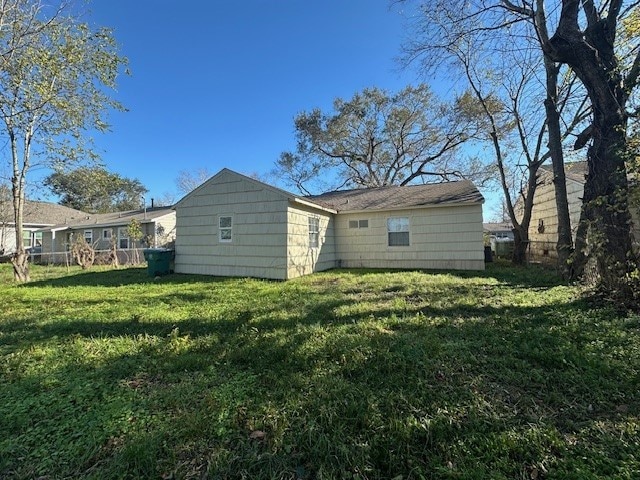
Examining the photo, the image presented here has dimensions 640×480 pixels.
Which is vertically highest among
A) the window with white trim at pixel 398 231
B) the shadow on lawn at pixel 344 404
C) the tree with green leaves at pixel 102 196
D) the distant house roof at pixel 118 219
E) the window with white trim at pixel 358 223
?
the tree with green leaves at pixel 102 196

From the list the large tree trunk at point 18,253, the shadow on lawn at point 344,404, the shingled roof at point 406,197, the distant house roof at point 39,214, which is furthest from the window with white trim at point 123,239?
the shadow on lawn at point 344,404

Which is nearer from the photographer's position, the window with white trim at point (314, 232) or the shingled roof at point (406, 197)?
the window with white trim at point (314, 232)

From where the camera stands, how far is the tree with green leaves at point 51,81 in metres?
8.12

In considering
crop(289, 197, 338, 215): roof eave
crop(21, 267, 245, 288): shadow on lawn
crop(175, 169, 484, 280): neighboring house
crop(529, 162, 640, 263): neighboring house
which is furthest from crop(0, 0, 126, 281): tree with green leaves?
crop(529, 162, 640, 263): neighboring house

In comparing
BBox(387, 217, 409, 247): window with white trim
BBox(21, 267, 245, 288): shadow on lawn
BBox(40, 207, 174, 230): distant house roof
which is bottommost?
BBox(21, 267, 245, 288): shadow on lawn

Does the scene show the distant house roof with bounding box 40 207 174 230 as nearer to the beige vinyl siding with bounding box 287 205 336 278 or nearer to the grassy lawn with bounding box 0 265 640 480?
the beige vinyl siding with bounding box 287 205 336 278

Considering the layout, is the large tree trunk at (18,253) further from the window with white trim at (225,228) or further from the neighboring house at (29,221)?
the neighboring house at (29,221)

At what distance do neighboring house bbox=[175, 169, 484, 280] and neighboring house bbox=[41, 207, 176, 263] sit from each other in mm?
9216

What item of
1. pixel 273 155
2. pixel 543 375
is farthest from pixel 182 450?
pixel 273 155

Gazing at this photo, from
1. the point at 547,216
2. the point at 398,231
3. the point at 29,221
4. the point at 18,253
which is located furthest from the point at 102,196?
the point at 547,216

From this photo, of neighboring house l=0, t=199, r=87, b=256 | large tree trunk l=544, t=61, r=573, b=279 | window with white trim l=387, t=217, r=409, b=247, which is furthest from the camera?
neighboring house l=0, t=199, r=87, b=256

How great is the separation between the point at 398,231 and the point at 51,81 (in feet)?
39.2

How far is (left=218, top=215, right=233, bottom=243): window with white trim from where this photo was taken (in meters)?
10.0

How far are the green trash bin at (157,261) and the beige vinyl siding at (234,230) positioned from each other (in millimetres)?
367
